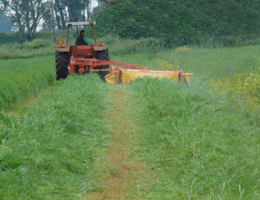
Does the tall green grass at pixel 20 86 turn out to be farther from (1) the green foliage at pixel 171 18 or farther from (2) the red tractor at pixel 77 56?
(1) the green foliage at pixel 171 18

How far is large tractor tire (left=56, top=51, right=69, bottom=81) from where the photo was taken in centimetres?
1150

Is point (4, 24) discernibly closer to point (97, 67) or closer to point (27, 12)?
point (27, 12)

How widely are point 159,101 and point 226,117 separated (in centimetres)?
180

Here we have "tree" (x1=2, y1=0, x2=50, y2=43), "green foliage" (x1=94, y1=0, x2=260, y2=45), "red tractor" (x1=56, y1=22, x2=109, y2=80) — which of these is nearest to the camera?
"red tractor" (x1=56, y1=22, x2=109, y2=80)

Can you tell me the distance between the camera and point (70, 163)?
4.29 metres

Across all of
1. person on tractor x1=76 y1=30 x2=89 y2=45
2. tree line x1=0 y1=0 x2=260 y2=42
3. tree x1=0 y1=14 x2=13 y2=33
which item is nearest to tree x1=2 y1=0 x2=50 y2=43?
tree line x1=0 y1=0 x2=260 y2=42

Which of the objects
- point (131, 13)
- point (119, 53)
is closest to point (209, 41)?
point (131, 13)

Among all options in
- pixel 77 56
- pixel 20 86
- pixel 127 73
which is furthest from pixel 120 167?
pixel 77 56

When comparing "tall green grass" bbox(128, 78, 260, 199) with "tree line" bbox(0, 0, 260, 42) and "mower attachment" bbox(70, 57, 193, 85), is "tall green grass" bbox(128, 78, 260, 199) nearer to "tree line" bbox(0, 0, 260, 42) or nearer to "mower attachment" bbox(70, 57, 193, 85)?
"mower attachment" bbox(70, 57, 193, 85)

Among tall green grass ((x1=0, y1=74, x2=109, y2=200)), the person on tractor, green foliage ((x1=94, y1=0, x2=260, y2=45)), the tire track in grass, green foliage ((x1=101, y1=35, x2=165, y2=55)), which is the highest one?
green foliage ((x1=94, y1=0, x2=260, y2=45))

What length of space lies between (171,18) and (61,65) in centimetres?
1950

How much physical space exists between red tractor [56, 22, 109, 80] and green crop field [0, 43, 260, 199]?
12.6ft

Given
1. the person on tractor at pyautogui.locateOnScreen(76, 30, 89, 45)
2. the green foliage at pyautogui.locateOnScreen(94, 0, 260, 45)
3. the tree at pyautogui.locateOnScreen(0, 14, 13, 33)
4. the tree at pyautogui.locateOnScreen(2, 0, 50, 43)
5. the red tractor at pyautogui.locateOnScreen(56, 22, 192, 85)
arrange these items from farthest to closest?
the tree at pyautogui.locateOnScreen(0, 14, 13, 33)
the tree at pyautogui.locateOnScreen(2, 0, 50, 43)
the green foliage at pyautogui.locateOnScreen(94, 0, 260, 45)
the person on tractor at pyautogui.locateOnScreen(76, 30, 89, 45)
the red tractor at pyautogui.locateOnScreen(56, 22, 192, 85)

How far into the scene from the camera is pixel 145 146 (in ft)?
16.8
